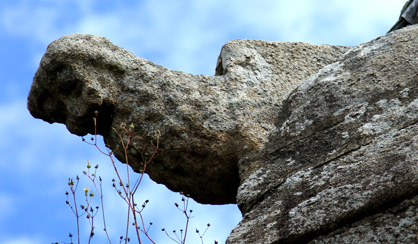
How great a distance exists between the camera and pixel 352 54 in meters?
3.25

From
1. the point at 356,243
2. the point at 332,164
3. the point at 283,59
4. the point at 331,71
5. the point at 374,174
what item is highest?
the point at 283,59

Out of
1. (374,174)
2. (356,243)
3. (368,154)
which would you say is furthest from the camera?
(368,154)

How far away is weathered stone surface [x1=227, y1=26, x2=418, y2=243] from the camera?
2.24 metres

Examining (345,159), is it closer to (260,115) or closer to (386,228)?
(386,228)

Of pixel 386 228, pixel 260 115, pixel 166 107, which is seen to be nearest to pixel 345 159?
pixel 386 228

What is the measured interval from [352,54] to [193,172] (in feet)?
3.38

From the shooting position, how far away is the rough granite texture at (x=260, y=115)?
8.36 feet

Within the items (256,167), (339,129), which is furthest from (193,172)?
(339,129)

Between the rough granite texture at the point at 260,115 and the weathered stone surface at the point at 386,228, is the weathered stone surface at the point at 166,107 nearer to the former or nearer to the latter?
the rough granite texture at the point at 260,115

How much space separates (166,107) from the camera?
3180mm

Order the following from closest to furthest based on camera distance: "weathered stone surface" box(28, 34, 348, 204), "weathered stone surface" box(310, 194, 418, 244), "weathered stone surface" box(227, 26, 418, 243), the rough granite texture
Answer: "weathered stone surface" box(310, 194, 418, 244) < "weathered stone surface" box(227, 26, 418, 243) < the rough granite texture < "weathered stone surface" box(28, 34, 348, 204)

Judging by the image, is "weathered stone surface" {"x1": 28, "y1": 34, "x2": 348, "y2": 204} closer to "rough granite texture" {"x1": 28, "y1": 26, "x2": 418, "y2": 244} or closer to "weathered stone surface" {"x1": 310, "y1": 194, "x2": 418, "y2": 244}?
"rough granite texture" {"x1": 28, "y1": 26, "x2": 418, "y2": 244}

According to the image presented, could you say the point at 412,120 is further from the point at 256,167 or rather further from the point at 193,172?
the point at 193,172

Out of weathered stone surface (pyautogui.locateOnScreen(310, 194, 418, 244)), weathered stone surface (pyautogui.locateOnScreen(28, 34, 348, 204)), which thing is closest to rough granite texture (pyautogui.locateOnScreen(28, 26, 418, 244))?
weathered stone surface (pyautogui.locateOnScreen(28, 34, 348, 204))
